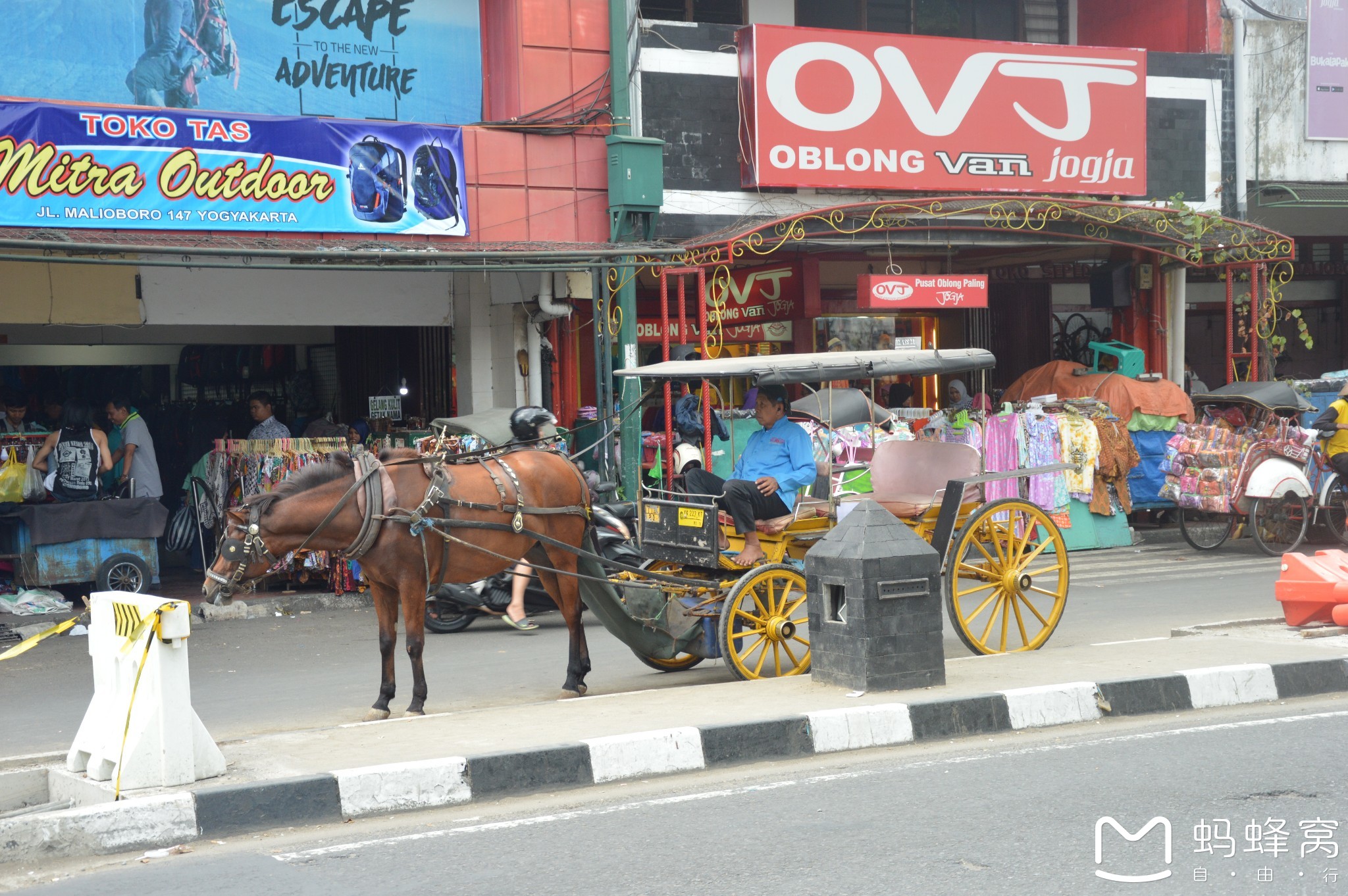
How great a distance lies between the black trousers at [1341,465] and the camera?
13922 mm

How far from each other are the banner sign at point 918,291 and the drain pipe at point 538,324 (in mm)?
3181

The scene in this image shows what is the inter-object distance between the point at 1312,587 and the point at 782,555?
358 centimetres

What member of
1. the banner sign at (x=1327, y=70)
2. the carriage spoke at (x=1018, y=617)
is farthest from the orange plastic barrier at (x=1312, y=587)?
the banner sign at (x=1327, y=70)

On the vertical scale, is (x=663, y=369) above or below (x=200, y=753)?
above

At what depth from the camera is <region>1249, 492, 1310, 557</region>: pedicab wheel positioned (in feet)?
46.3

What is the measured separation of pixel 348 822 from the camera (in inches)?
227

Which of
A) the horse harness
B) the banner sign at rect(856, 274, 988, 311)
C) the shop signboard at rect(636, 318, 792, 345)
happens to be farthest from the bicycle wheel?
the horse harness

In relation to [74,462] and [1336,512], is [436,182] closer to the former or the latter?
[74,462]

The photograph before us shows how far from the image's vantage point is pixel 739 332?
17.5 meters

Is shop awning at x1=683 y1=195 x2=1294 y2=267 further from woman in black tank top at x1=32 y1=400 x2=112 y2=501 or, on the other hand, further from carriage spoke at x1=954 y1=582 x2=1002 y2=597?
woman in black tank top at x1=32 y1=400 x2=112 y2=501

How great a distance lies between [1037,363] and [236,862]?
16.7 metres

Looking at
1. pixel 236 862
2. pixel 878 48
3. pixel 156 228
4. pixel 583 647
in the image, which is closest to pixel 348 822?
pixel 236 862

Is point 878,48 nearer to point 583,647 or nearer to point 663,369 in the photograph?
point 663,369

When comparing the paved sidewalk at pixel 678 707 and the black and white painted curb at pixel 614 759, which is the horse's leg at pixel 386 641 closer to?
the paved sidewalk at pixel 678 707
